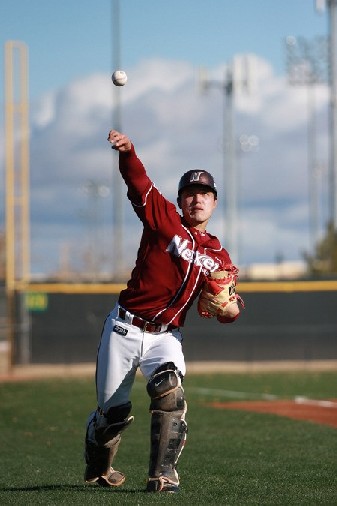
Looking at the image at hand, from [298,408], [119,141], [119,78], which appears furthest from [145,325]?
[298,408]

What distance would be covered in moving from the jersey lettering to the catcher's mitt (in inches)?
3.4

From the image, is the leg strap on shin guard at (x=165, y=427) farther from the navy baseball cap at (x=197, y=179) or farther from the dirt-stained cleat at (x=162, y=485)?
the navy baseball cap at (x=197, y=179)

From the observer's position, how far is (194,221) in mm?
6762

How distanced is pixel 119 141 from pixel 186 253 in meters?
0.80

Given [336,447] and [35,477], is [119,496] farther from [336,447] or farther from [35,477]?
[336,447]

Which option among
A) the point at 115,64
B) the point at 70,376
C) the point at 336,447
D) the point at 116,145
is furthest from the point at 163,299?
the point at 115,64

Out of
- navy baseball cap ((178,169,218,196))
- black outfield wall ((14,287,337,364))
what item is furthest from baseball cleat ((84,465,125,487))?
black outfield wall ((14,287,337,364))

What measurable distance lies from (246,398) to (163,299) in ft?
34.8

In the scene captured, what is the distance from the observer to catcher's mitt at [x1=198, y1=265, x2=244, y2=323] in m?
6.62

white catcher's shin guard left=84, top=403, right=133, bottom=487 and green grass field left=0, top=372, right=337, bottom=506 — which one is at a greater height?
white catcher's shin guard left=84, top=403, right=133, bottom=487

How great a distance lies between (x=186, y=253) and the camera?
659 cm

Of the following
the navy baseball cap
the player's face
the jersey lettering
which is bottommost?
the jersey lettering

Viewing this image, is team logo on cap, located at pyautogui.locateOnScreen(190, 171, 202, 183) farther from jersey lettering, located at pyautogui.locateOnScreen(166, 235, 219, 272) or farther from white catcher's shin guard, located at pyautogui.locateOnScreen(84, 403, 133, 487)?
white catcher's shin guard, located at pyautogui.locateOnScreen(84, 403, 133, 487)

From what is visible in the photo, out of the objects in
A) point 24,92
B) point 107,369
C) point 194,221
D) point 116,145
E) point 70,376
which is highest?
point 24,92
